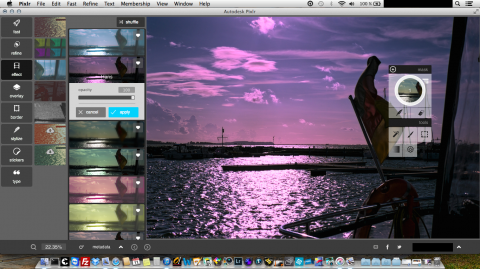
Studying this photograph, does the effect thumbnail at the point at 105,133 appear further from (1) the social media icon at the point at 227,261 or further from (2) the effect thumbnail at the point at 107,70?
(1) the social media icon at the point at 227,261

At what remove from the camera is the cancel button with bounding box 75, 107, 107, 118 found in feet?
13.5

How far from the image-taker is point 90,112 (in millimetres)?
4125

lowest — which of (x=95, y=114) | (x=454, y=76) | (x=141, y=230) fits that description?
(x=141, y=230)

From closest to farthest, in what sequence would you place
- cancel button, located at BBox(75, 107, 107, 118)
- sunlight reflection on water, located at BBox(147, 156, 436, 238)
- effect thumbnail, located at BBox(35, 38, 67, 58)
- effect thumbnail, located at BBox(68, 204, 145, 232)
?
cancel button, located at BBox(75, 107, 107, 118) < effect thumbnail, located at BBox(68, 204, 145, 232) < effect thumbnail, located at BBox(35, 38, 67, 58) < sunlight reflection on water, located at BBox(147, 156, 436, 238)

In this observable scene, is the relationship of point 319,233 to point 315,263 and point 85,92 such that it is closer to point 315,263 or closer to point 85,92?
point 315,263

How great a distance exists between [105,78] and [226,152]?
10725cm

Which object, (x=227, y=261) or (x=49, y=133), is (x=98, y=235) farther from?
(x=227, y=261)

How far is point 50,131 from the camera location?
420 centimetres

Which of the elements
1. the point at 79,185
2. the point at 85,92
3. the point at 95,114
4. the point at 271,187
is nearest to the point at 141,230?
the point at 79,185

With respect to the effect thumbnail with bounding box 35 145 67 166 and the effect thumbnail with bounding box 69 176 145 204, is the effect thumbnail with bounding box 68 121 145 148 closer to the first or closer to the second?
the effect thumbnail with bounding box 35 145 67 166

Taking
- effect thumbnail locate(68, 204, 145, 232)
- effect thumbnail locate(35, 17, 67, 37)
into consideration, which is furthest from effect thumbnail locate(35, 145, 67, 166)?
effect thumbnail locate(35, 17, 67, 37)

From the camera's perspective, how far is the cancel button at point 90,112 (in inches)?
161

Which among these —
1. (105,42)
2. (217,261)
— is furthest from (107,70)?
(217,261)

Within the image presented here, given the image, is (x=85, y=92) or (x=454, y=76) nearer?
(x=85, y=92)
